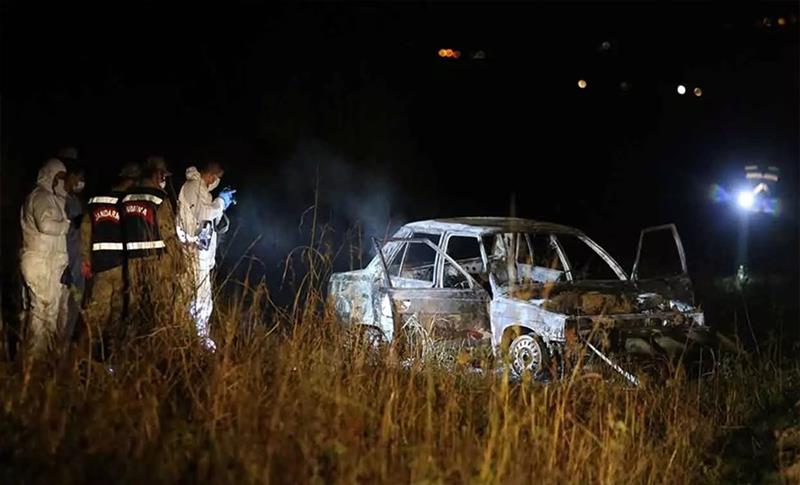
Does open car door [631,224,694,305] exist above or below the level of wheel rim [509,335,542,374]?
above

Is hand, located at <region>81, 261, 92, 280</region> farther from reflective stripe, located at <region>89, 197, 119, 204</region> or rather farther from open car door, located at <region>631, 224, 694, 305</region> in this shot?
open car door, located at <region>631, 224, 694, 305</region>

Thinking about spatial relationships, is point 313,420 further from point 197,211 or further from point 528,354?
point 197,211

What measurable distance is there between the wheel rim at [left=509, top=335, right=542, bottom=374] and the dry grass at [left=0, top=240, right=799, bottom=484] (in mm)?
1176

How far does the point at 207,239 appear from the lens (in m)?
7.65

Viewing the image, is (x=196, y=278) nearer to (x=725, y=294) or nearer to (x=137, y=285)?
(x=137, y=285)

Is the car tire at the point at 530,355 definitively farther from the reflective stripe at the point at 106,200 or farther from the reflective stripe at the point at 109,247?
the reflective stripe at the point at 106,200

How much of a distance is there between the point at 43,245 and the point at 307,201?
1268 centimetres

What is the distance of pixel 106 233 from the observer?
689cm

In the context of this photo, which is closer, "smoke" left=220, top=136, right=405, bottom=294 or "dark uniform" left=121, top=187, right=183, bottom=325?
"dark uniform" left=121, top=187, right=183, bottom=325

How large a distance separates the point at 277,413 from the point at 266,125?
63.1ft

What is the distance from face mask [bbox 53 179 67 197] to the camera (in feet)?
23.4

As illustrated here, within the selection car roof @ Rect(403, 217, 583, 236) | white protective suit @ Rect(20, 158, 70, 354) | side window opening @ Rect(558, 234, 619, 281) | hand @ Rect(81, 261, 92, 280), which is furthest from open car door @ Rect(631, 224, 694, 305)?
white protective suit @ Rect(20, 158, 70, 354)

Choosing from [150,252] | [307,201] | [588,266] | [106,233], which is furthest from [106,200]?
[307,201]

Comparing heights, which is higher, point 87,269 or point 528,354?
point 87,269
